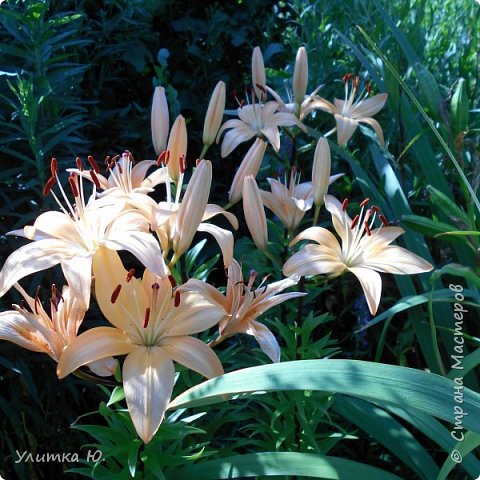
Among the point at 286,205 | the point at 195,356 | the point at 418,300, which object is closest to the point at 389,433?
the point at 418,300

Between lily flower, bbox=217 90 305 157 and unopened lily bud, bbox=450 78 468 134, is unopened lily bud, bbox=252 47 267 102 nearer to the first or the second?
lily flower, bbox=217 90 305 157

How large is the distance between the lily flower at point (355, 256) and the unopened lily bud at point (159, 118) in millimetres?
281

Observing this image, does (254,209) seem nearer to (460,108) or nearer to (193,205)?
(193,205)

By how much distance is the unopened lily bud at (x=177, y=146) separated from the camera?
3.36 ft

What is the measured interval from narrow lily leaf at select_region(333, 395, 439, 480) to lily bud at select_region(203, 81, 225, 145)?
1.65 feet

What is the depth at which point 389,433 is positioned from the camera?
125 cm

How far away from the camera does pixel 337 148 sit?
1.53 m

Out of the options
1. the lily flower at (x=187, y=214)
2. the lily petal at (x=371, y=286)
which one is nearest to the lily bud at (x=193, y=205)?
the lily flower at (x=187, y=214)

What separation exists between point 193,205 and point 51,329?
0.22m

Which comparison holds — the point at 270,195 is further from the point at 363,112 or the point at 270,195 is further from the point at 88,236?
the point at 363,112

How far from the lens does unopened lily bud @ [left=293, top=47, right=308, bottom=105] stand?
134 centimetres

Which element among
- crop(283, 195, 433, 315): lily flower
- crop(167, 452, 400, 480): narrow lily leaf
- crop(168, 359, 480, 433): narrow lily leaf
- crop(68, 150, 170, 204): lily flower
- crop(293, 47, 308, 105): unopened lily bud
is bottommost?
crop(167, 452, 400, 480): narrow lily leaf

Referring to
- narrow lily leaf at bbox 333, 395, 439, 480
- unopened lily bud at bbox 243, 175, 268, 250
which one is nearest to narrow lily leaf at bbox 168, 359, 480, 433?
unopened lily bud at bbox 243, 175, 268, 250

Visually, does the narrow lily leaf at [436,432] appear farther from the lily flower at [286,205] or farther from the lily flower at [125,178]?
the lily flower at [125,178]
